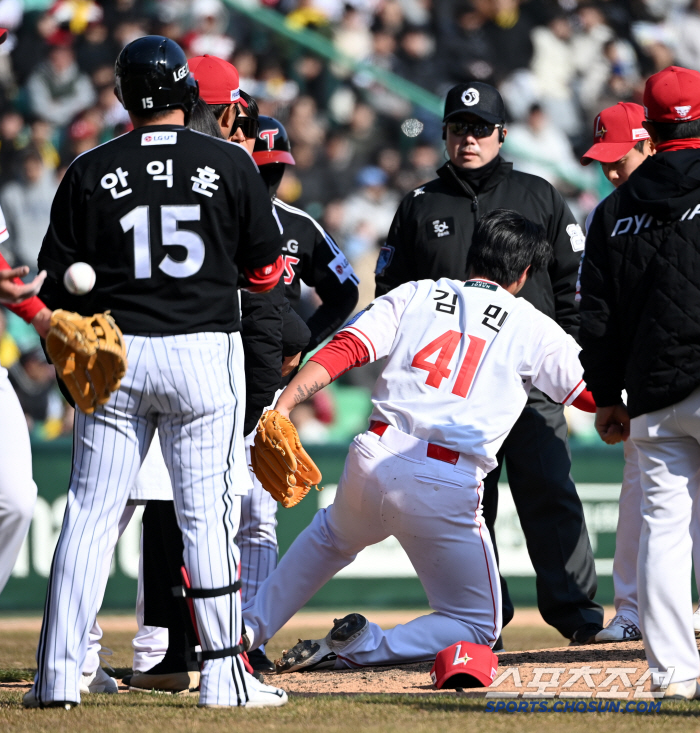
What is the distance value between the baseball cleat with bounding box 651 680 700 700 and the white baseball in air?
2.16 metres

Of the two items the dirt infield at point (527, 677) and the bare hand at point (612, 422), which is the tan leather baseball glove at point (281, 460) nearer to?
the dirt infield at point (527, 677)

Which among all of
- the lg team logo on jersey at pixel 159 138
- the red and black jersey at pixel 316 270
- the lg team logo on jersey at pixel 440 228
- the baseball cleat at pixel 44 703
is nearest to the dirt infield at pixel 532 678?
the baseball cleat at pixel 44 703

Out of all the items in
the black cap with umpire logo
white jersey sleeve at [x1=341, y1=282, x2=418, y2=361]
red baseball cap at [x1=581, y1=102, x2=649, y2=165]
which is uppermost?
the black cap with umpire logo

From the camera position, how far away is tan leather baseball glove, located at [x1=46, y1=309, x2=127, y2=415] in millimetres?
3082


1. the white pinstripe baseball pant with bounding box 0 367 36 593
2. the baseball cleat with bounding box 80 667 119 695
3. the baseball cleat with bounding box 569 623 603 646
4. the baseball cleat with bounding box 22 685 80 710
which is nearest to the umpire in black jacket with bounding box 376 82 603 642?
the baseball cleat with bounding box 569 623 603 646

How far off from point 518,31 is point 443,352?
889 centimetres

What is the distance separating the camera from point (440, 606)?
4141mm

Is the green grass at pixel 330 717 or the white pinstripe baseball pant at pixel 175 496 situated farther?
the white pinstripe baseball pant at pixel 175 496

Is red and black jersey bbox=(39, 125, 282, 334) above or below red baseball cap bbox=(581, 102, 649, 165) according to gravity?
below

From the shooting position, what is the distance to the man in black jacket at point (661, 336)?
336 centimetres

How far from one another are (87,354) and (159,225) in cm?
48

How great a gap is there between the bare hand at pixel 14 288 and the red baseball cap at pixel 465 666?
6.36ft

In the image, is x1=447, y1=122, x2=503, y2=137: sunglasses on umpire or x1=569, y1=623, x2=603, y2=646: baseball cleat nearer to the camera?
x1=569, y1=623, x2=603, y2=646: baseball cleat

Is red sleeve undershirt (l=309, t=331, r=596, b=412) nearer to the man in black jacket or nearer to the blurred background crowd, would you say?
the man in black jacket
